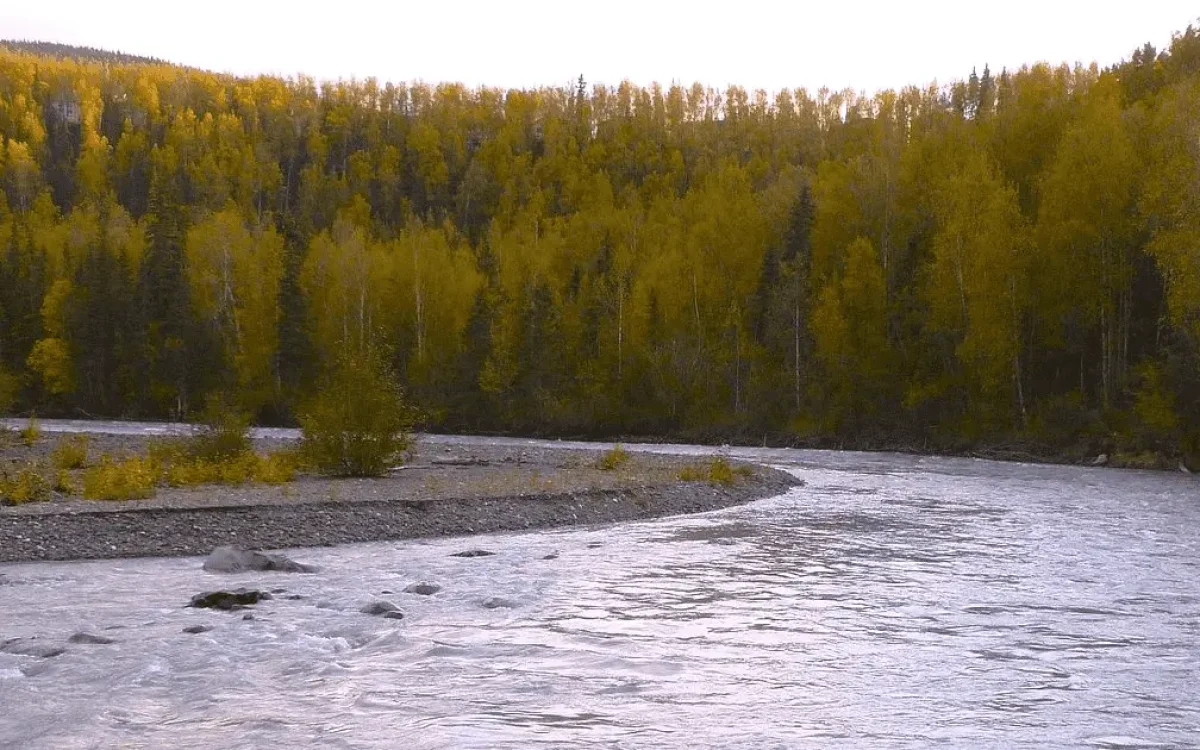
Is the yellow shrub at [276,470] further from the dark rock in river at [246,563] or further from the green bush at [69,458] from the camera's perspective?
the dark rock in river at [246,563]

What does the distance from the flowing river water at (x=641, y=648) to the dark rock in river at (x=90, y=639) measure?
17 cm

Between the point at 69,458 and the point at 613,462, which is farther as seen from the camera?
the point at 613,462

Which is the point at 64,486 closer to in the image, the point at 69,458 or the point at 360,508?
the point at 360,508

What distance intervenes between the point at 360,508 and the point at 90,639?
10.4 metres

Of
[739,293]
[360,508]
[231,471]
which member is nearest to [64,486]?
[231,471]

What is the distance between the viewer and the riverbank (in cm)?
1878

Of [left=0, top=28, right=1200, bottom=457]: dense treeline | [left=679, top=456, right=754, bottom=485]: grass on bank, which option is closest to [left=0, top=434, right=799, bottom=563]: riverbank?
[left=679, top=456, right=754, bottom=485]: grass on bank

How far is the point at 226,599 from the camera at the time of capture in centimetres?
1403

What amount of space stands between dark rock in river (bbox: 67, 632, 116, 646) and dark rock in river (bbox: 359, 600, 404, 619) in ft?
9.70

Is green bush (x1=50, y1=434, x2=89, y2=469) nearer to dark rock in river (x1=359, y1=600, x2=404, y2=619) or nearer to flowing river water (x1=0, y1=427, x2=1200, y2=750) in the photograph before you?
flowing river water (x1=0, y1=427, x2=1200, y2=750)

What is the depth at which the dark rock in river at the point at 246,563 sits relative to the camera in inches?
661

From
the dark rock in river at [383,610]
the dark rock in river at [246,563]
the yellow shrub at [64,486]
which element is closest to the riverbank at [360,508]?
the yellow shrub at [64,486]

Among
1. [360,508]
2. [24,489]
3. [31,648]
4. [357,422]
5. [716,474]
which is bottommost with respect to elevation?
[31,648]

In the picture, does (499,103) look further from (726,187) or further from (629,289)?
(629,289)
